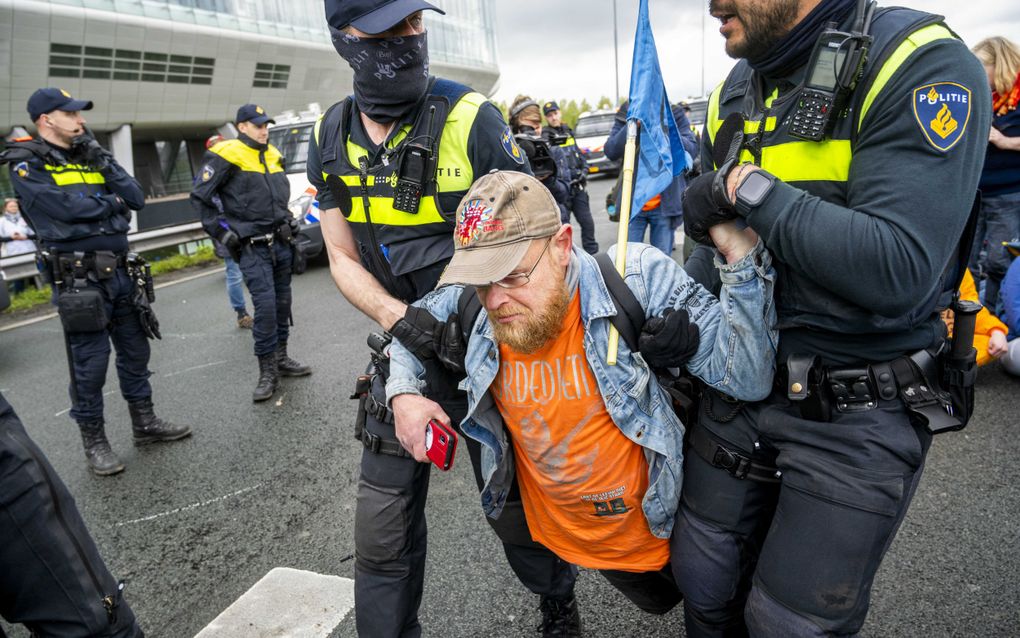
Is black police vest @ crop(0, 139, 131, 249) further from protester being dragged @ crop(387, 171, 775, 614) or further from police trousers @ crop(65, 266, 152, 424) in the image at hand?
protester being dragged @ crop(387, 171, 775, 614)

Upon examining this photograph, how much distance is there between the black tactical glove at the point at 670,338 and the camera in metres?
1.71

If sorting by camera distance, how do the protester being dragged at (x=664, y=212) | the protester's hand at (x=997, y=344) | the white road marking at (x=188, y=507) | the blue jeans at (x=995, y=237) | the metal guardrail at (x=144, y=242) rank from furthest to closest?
the metal guardrail at (x=144, y=242), the protester being dragged at (x=664, y=212), the blue jeans at (x=995, y=237), the protester's hand at (x=997, y=344), the white road marking at (x=188, y=507)

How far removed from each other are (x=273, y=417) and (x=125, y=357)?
109cm

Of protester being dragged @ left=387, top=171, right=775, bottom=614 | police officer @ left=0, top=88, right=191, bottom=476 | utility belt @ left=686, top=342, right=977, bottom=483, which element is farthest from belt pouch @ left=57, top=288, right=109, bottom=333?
utility belt @ left=686, top=342, right=977, bottom=483

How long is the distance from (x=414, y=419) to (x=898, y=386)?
130 cm

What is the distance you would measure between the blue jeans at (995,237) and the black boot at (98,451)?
5955 mm

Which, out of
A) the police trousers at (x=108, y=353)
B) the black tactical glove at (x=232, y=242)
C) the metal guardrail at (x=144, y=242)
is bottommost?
the metal guardrail at (x=144, y=242)

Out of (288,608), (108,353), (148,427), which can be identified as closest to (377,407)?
(288,608)

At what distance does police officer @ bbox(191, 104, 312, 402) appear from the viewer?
5.46m

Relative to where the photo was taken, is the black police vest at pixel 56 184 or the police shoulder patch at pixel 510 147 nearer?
the police shoulder patch at pixel 510 147

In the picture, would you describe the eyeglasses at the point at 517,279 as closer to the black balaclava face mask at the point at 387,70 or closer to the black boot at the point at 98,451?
the black balaclava face mask at the point at 387,70

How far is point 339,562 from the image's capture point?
3104 mm

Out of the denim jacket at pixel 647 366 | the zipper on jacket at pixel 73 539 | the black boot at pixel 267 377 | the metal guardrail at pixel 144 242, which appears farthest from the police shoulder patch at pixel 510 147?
the metal guardrail at pixel 144 242

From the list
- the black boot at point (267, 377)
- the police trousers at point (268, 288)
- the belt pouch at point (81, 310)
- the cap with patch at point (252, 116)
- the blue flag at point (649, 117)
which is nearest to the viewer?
the blue flag at point (649, 117)
